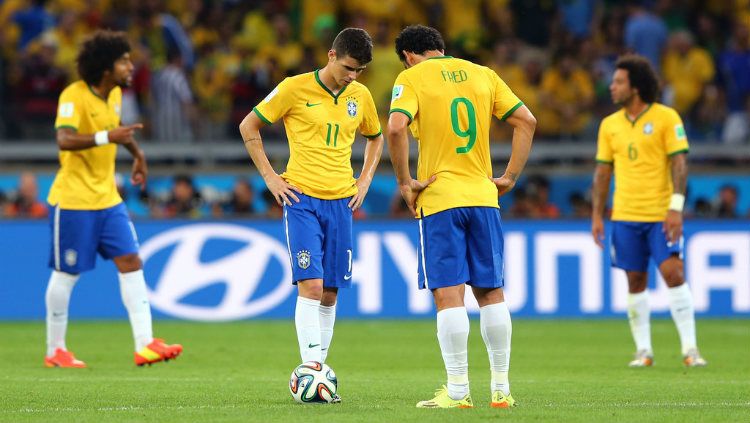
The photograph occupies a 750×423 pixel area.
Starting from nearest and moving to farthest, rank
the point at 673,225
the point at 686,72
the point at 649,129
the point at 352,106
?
the point at 352,106
the point at 673,225
the point at 649,129
the point at 686,72

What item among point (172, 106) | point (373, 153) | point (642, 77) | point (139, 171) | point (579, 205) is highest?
point (642, 77)

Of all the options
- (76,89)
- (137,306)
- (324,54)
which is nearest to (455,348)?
(137,306)

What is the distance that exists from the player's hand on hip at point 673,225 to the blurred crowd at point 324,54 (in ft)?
26.0

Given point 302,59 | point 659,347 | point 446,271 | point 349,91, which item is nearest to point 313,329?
point 446,271

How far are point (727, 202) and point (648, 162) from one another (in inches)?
257

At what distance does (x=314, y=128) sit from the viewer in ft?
29.1

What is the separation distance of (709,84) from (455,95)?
1289 centimetres

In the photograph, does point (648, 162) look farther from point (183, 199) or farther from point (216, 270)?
point (183, 199)

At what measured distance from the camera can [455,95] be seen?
26.7 ft

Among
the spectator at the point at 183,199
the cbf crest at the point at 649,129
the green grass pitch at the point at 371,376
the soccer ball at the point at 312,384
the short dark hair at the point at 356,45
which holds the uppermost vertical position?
the short dark hair at the point at 356,45

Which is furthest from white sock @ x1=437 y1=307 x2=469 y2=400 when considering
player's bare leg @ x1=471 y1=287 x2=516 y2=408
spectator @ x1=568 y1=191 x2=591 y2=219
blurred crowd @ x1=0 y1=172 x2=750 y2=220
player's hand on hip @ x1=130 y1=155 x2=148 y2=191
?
spectator @ x1=568 y1=191 x2=591 y2=219

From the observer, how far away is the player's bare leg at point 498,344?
8078mm

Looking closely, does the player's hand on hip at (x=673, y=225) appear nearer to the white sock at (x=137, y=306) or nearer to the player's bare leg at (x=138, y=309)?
the player's bare leg at (x=138, y=309)

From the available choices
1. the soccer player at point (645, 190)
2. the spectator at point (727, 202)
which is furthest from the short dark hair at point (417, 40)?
the spectator at point (727, 202)
